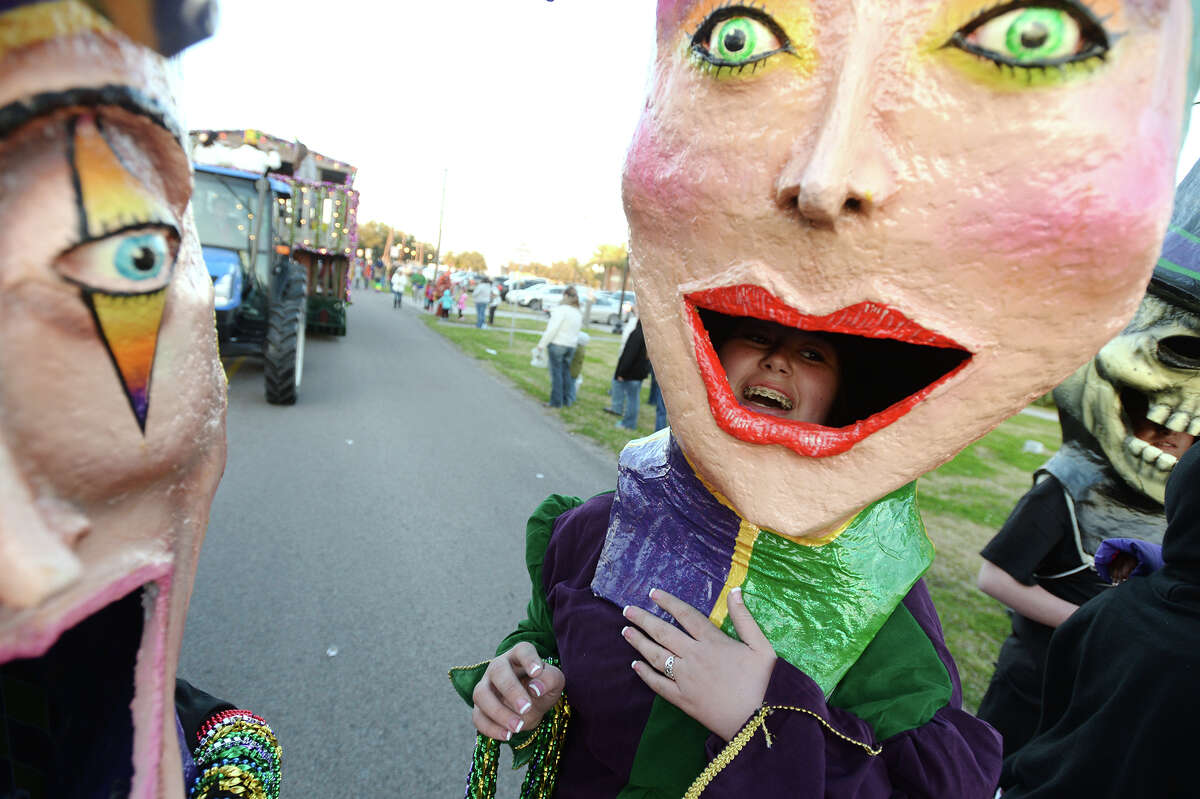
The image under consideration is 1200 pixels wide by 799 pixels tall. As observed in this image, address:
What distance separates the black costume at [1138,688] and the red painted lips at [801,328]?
0.83 meters

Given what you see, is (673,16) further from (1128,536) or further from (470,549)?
(470,549)

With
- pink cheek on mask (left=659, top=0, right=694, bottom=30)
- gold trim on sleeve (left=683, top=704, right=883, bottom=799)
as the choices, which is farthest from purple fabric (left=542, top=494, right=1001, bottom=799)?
pink cheek on mask (left=659, top=0, right=694, bottom=30)

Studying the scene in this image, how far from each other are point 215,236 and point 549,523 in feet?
20.7

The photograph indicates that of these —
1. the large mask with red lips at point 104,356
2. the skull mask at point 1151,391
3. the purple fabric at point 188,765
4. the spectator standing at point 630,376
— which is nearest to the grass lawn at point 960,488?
the spectator standing at point 630,376

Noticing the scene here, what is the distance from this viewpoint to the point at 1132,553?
1.67 metres

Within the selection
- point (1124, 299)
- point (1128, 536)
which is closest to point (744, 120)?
point (1124, 299)

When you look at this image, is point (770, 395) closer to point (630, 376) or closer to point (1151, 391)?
point (1151, 391)

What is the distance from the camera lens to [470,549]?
386 cm

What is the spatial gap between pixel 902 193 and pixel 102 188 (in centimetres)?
69

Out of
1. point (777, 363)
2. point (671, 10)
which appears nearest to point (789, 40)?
point (671, 10)

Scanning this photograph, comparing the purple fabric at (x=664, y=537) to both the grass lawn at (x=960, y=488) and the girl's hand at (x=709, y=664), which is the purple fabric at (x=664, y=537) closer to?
the girl's hand at (x=709, y=664)

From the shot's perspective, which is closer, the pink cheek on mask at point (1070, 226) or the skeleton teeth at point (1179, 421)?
the pink cheek on mask at point (1070, 226)

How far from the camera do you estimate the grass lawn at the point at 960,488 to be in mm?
3416

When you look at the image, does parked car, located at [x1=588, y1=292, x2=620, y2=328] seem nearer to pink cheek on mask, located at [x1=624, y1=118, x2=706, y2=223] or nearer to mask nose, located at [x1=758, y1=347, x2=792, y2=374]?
mask nose, located at [x1=758, y1=347, x2=792, y2=374]
